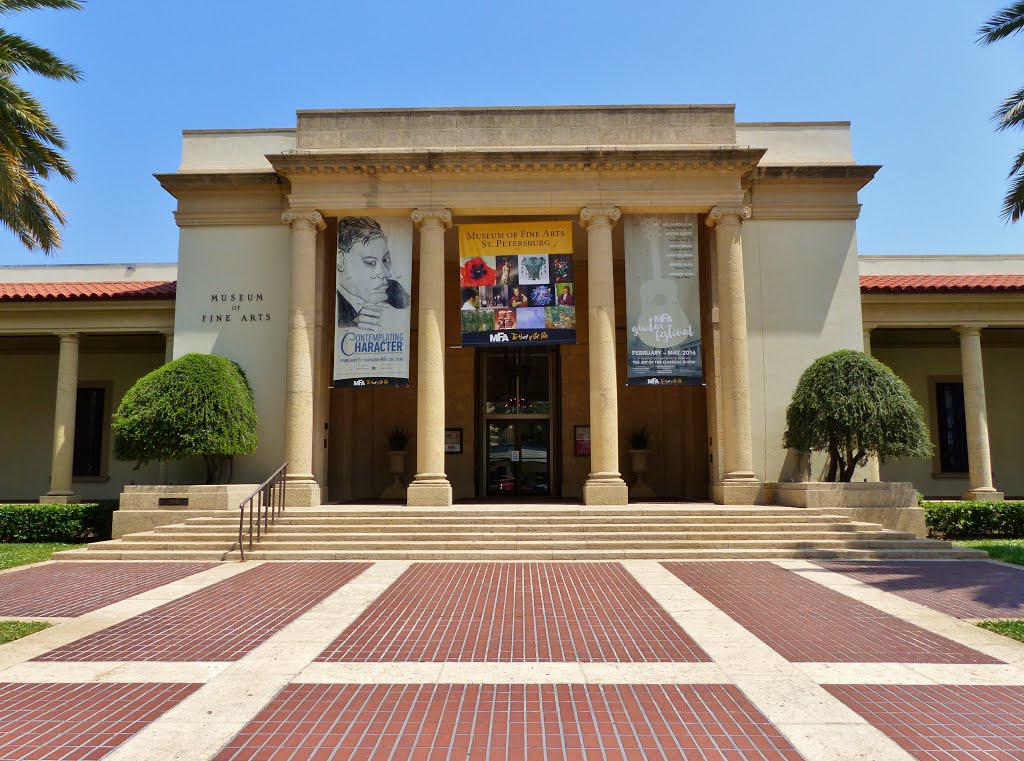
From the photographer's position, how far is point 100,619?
7.92m

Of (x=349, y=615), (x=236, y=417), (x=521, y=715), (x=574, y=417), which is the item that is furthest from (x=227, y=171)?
(x=521, y=715)

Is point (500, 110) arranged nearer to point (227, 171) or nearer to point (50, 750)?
point (227, 171)

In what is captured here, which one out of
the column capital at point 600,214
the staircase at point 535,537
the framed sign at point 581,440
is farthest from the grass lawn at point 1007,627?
the framed sign at point 581,440

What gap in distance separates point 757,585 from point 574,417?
38.7 feet

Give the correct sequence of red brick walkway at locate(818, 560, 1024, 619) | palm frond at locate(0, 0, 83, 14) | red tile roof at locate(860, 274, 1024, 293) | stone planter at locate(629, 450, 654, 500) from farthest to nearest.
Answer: stone planter at locate(629, 450, 654, 500) < red tile roof at locate(860, 274, 1024, 293) < palm frond at locate(0, 0, 83, 14) < red brick walkway at locate(818, 560, 1024, 619)

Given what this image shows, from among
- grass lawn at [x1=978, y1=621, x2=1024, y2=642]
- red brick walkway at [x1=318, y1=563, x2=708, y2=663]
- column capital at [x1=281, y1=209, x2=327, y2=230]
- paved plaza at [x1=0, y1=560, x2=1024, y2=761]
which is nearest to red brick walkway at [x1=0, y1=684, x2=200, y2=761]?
paved plaza at [x1=0, y1=560, x2=1024, y2=761]

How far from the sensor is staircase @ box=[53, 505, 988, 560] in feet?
40.4

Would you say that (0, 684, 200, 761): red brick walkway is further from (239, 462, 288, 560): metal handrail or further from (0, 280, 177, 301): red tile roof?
(0, 280, 177, 301): red tile roof

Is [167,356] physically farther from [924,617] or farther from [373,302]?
[924,617]

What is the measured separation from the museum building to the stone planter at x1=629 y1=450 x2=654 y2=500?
105mm

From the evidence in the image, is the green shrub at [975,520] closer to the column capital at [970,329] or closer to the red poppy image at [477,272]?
the column capital at [970,329]

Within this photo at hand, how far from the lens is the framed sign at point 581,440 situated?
2108cm

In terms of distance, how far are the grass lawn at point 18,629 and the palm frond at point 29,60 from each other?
8.90 m

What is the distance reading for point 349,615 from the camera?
7.98 m
